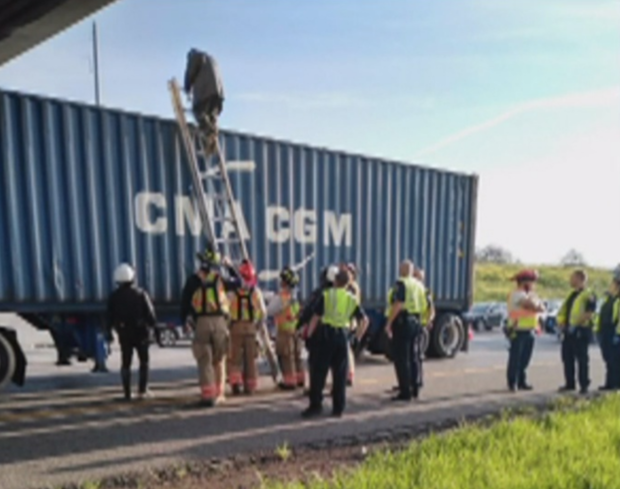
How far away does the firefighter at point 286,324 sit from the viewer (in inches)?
312

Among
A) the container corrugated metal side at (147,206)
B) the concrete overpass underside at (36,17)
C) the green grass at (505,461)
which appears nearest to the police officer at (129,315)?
the container corrugated metal side at (147,206)

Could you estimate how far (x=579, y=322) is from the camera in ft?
26.5

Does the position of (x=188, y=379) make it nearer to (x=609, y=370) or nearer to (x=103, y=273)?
(x=103, y=273)

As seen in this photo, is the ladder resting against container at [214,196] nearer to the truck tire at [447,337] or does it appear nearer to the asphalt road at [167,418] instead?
the asphalt road at [167,418]

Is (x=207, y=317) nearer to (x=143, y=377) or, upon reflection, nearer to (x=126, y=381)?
(x=143, y=377)

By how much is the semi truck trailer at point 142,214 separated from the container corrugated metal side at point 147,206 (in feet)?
0.05

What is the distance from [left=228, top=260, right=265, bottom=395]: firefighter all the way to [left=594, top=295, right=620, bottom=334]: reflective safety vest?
4.76 metres

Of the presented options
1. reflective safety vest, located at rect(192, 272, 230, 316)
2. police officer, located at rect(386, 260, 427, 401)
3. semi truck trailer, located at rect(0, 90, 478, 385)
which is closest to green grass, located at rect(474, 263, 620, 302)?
semi truck trailer, located at rect(0, 90, 478, 385)

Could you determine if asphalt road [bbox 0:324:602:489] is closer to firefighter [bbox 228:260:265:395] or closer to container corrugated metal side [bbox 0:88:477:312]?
firefighter [bbox 228:260:265:395]

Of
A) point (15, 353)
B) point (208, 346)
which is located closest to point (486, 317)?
point (208, 346)

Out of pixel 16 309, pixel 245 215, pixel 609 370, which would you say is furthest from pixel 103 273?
pixel 609 370

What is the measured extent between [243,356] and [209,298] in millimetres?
1272

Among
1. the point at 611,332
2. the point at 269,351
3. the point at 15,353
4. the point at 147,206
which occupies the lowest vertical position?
the point at 269,351

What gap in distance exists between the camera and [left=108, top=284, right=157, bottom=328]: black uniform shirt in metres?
7.00
